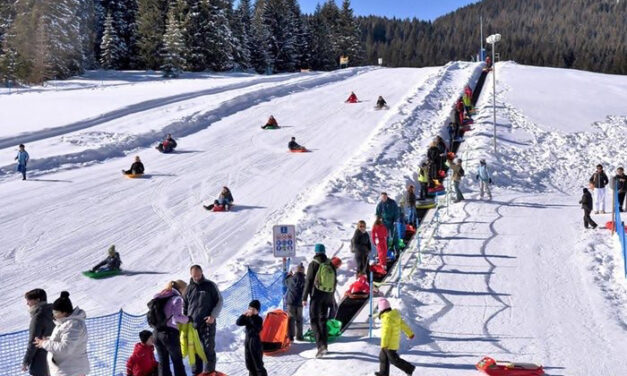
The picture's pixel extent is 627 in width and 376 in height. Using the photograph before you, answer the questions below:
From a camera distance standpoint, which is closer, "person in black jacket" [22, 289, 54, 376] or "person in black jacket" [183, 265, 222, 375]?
"person in black jacket" [22, 289, 54, 376]

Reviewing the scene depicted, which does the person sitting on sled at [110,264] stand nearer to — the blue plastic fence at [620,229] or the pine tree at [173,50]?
the blue plastic fence at [620,229]

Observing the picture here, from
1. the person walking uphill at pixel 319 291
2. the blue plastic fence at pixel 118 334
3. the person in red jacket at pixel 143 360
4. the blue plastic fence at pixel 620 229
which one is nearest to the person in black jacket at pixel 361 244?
the blue plastic fence at pixel 118 334

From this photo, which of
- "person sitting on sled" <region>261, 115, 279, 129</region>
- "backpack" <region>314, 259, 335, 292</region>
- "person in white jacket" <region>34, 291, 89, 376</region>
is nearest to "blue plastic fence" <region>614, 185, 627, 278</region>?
"backpack" <region>314, 259, 335, 292</region>

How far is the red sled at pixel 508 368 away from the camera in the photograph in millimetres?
8573

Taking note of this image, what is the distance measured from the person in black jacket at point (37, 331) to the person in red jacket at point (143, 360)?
1313 mm

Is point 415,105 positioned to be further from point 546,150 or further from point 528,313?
point 528,313

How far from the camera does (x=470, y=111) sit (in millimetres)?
34219

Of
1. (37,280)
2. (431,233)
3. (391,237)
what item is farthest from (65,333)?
(431,233)

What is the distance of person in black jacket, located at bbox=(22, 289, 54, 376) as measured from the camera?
270 inches

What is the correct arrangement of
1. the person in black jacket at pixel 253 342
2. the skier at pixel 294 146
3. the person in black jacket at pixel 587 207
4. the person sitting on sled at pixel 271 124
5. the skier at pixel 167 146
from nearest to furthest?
the person in black jacket at pixel 253 342, the person in black jacket at pixel 587 207, the skier at pixel 167 146, the skier at pixel 294 146, the person sitting on sled at pixel 271 124

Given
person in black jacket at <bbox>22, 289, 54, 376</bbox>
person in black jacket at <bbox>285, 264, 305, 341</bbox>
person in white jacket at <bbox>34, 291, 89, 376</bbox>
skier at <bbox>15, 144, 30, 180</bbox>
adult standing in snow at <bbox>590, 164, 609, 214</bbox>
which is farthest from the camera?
skier at <bbox>15, 144, 30, 180</bbox>

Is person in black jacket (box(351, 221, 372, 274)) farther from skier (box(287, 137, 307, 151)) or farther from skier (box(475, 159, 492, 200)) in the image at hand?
skier (box(287, 137, 307, 151))

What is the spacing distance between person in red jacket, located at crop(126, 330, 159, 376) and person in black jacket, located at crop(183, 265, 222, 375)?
26.0 inches

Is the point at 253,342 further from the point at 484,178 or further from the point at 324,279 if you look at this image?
the point at 484,178
